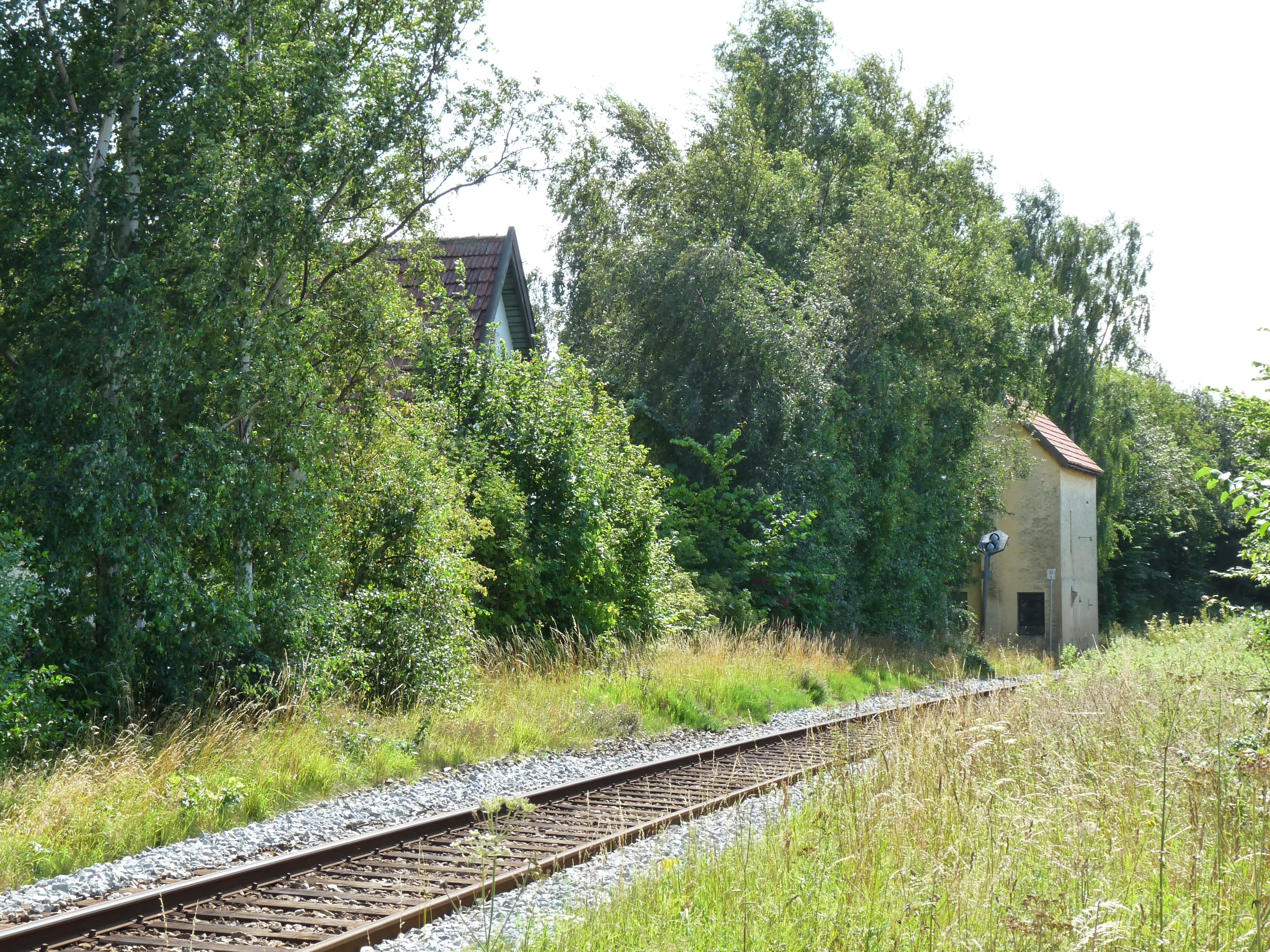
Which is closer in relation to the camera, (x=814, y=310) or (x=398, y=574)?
(x=398, y=574)

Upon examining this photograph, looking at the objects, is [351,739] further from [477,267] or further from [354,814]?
[477,267]

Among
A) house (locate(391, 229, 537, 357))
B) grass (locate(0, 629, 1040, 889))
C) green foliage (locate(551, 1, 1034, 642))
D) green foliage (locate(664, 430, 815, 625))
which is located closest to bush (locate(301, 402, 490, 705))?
grass (locate(0, 629, 1040, 889))

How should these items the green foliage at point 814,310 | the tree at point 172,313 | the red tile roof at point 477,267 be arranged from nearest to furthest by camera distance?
1. the tree at point 172,313
2. the green foliage at point 814,310
3. the red tile roof at point 477,267

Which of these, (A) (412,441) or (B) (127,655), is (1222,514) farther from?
(B) (127,655)

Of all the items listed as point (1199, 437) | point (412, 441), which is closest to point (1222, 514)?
point (1199, 437)

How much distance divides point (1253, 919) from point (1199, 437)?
193 ft

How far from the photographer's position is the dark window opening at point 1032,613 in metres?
39.0

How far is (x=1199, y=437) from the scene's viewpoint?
186 ft

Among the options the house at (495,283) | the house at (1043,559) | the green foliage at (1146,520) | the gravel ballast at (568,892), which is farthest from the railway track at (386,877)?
the green foliage at (1146,520)

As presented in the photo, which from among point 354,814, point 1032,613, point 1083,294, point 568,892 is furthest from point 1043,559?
point 568,892

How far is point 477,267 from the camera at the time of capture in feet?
82.6

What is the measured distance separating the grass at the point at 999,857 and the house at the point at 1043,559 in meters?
31.5

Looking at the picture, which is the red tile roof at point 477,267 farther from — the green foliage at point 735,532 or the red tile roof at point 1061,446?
the red tile roof at point 1061,446

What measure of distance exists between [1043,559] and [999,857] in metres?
36.3
